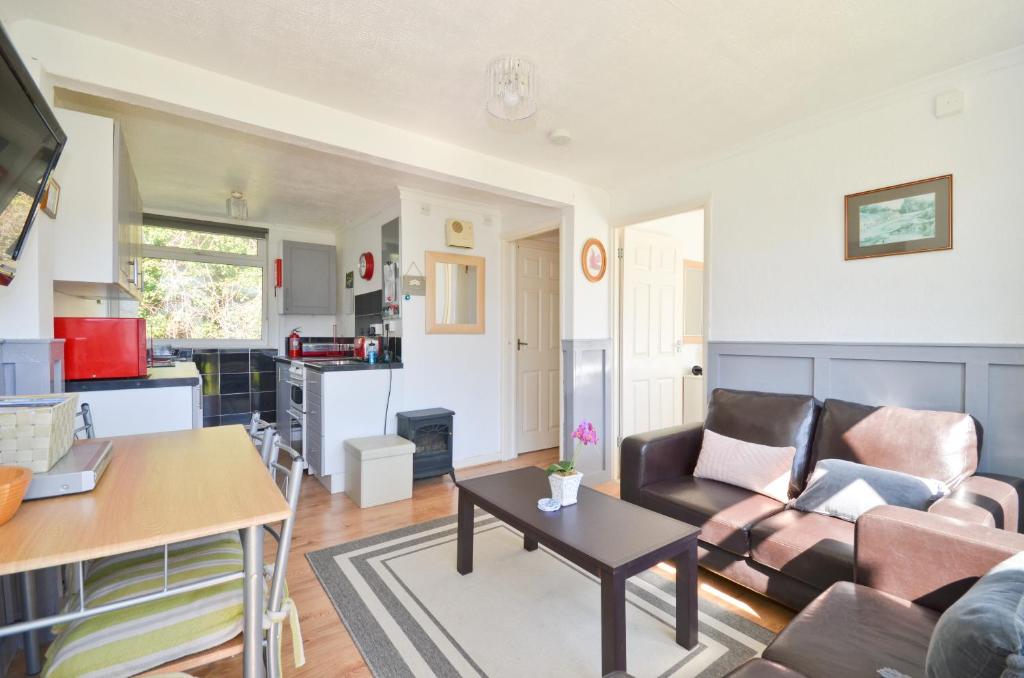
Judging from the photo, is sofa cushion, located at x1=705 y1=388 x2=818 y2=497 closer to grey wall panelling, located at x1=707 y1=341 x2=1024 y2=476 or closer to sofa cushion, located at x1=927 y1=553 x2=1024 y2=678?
grey wall panelling, located at x1=707 y1=341 x2=1024 y2=476

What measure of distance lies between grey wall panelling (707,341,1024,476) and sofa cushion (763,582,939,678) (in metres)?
1.29

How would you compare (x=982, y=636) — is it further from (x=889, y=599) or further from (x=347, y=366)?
(x=347, y=366)

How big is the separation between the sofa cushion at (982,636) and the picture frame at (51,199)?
3.02 metres

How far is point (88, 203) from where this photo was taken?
2.19 m

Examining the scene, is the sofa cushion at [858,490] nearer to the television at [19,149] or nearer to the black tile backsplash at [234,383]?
the television at [19,149]

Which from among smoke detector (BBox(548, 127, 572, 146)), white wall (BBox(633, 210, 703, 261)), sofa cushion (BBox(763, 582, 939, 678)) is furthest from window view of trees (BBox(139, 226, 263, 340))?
sofa cushion (BBox(763, 582, 939, 678))

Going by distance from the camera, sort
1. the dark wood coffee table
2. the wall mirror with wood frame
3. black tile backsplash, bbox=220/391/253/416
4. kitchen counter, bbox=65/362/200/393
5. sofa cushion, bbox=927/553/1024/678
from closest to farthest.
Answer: sofa cushion, bbox=927/553/1024/678
the dark wood coffee table
kitchen counter, bbox=65/362/200/393
the wall mirror with wood frame
black tile backsplash, bbox=220/391/253/416

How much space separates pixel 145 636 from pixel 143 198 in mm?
4373

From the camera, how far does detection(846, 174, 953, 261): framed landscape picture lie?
2.25 meters

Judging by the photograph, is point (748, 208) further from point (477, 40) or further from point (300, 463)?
point (300, 463)

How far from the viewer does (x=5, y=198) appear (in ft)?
4.62

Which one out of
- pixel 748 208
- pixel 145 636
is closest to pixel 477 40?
pixel 748 208

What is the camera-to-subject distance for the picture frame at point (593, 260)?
379cm

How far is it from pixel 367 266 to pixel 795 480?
383 cm
